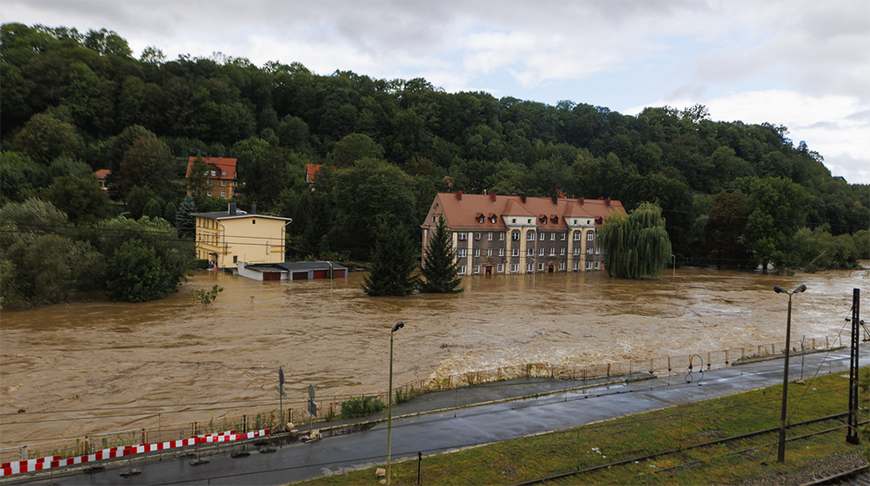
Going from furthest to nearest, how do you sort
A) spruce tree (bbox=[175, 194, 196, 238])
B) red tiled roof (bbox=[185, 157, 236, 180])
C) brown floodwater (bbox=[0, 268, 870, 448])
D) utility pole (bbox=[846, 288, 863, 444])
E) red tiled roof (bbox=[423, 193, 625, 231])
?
red tiled roof (bbox=[185, 157, 236, 180]), spruce tree (bbox=[175, 194, 196, 238]), red tiled roof (bbox=[423, 193, 625, 231]), brown floodwater (bbox=[0, 268, 870, 448]), utility pole (bbox=[846, 288, 863, 444])

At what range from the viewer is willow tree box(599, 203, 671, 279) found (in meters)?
65.6

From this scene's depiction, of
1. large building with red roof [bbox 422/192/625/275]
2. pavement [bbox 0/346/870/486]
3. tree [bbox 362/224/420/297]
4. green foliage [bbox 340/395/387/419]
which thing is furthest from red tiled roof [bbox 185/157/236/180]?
green foliage [bbox 340/395/387/419]

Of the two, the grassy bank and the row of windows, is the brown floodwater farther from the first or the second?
the row of windows

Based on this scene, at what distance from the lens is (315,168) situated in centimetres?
9681

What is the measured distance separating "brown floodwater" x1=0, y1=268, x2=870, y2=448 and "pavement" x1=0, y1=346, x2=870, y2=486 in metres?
4.04

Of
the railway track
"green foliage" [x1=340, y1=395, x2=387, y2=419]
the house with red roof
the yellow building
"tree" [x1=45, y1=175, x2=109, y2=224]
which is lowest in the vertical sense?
the railway track

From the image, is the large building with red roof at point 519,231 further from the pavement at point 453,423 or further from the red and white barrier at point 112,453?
the red and white barrier at point 112,453

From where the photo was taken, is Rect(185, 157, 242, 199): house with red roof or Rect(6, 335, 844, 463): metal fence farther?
Rect(185, 157, 242, 199): house with red roof

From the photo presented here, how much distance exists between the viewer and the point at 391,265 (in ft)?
154

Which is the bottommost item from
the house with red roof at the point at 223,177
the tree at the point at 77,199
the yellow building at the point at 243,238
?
the yellow building at the point at 243,238

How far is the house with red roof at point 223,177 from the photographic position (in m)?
90.9

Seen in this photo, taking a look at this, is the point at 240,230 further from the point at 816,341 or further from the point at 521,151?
the point at 521,151

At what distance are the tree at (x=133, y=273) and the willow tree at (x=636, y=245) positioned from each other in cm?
5170

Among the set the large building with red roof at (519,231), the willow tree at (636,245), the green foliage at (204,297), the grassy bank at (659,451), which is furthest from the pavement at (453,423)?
the large building with red roof at (519,231)
